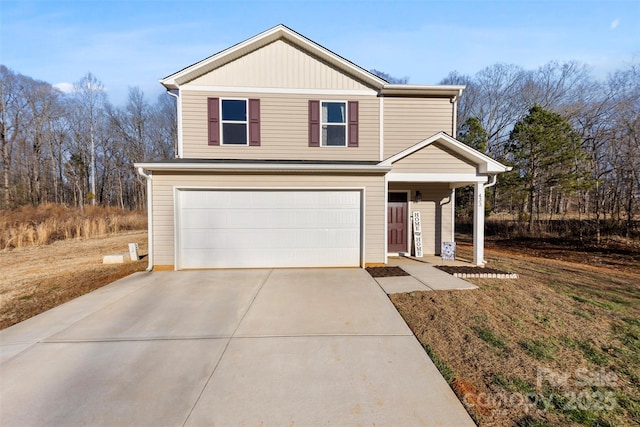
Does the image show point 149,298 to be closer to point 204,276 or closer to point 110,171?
point 204,276

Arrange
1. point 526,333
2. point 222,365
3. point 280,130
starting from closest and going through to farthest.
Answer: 1. point 222,365
2. point 526,333
3. point 280,130

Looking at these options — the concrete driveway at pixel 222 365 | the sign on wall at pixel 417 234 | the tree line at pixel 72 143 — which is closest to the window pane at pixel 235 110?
the concrete driveway at pixel 222 365

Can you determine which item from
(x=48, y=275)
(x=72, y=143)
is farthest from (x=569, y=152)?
(x=72, y=143)

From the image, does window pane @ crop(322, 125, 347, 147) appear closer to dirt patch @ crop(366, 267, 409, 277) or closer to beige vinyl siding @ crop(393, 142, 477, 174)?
beige vinyl siding @ crop(393, 142, 477, 174)

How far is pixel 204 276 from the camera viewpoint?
6.70m

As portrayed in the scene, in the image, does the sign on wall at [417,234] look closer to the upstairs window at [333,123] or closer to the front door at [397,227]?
the front door at [397,227]

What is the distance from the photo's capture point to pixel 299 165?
722 cm

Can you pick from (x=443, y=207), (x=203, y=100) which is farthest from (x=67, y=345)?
(x=443, y=207)

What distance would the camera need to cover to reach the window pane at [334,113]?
8.76 metres

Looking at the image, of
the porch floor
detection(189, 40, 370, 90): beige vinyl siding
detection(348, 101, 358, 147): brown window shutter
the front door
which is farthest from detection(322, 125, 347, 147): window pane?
the porch floor

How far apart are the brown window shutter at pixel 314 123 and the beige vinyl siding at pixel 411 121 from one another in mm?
2103

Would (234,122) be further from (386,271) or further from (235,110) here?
(386,271)

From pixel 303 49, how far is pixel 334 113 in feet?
6.86

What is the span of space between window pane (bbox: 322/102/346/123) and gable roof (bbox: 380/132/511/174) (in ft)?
7.64
